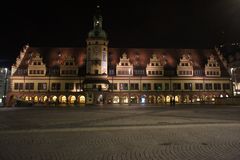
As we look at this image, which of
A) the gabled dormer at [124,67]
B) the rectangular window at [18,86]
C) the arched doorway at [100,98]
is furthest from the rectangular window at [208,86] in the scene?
the rectangular window at [18,86]

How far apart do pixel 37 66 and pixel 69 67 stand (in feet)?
25.9

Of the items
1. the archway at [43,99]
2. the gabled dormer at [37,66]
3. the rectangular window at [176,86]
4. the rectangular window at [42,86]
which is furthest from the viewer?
the rectangular window at [176,86]

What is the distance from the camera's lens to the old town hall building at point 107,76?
58.4 meters

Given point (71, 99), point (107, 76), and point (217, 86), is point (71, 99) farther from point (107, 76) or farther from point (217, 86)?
point (217, 86)

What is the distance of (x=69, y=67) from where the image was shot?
60812mm

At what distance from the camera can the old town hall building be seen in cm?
5841

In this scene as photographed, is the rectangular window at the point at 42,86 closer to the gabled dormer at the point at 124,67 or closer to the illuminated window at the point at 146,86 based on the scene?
Answer: the gabled dormer at the point at 124,67

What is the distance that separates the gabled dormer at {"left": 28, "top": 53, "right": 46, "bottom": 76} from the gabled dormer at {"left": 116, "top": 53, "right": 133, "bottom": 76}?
62.1 feet

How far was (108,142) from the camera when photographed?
8266mm

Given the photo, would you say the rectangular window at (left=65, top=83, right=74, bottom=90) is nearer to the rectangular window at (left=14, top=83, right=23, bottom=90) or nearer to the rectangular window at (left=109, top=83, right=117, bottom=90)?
the rectangular window at (left=109, top=83, right=117, bottom=90)

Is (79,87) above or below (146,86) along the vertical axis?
below

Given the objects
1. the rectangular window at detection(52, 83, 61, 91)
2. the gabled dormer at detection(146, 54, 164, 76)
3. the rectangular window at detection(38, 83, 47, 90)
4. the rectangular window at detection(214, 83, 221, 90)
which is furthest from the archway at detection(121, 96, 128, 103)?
the rectangular window at detection(214, 83, 221, 90)

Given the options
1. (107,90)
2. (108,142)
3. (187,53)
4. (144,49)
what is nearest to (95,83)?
(107,90)

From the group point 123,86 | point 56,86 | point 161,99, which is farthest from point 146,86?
point 56,86
